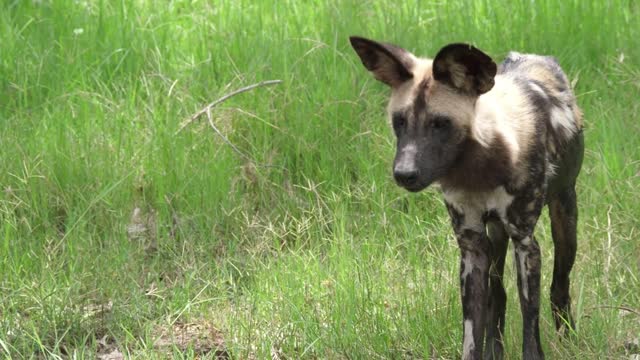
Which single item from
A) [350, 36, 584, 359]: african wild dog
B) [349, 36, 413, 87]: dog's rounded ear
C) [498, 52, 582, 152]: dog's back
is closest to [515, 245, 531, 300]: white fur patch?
[350, 36, 584, 359]: african wild dog

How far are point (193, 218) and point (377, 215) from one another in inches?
34.1

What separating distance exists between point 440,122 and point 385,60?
306mm

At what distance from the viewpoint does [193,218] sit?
18.9 feet

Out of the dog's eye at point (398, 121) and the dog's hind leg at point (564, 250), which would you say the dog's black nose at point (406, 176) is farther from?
the dog's hind leg at point (564, 250)

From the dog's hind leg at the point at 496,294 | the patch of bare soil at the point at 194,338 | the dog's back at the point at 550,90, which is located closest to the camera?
the dog's back at the point at 550,90

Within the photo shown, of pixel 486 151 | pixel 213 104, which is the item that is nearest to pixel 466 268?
pixel 486 151

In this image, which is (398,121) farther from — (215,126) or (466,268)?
(215,126)

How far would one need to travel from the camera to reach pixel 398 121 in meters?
4.00

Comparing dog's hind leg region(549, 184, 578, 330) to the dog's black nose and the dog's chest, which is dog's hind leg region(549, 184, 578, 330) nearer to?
the dog's chest

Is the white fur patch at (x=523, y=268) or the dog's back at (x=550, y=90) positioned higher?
the dog's back at (x=550, y=90)

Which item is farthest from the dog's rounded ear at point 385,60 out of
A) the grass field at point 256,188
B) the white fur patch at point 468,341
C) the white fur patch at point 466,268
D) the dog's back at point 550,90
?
the grass field at point 256,188

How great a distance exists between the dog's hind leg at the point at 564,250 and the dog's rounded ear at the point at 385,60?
979mm

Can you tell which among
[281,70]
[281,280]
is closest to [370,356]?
[281,280]

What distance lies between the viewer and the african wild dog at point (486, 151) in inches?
155
